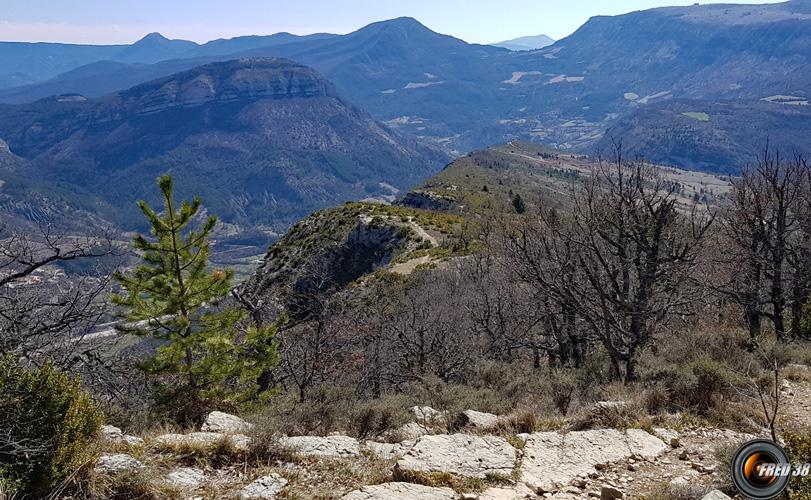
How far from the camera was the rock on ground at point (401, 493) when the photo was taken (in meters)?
5.77

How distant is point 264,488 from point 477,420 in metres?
4.08

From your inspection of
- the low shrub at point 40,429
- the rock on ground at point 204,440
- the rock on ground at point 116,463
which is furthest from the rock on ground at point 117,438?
the low shrub at point 40,429

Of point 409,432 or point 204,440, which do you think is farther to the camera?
point 409,432

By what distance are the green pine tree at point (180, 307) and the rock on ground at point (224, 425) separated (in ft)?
5.30

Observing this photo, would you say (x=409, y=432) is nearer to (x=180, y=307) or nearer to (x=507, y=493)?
(x=507, y=493)

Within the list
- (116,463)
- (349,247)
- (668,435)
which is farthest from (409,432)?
(349,247)

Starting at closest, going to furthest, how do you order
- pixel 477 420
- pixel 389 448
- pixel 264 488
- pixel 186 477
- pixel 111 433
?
pixel 264 488
pixel 186 477
pixel 111 433
pixel 389 448
pixel 477 420

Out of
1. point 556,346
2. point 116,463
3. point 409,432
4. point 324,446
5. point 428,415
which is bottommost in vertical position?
point 556,346

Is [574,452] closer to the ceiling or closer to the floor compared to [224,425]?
closer to the ceiling

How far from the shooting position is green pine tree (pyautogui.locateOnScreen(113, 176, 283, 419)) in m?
10.7

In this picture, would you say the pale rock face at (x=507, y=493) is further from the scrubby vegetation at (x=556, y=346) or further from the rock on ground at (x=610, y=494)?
the rock on ground at (x=610, y=494)

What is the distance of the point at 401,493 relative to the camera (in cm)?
586

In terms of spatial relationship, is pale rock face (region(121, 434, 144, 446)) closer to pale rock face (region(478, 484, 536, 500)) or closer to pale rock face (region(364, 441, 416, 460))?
pale rock face (region(364, 441, 416, 460))

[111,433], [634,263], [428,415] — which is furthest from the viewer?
[634,263]
